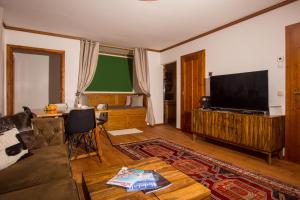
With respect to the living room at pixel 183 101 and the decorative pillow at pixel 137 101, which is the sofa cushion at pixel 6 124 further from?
the decorative pillow at pixel 137 101

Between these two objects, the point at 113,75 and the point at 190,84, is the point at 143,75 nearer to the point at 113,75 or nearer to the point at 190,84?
the point at 113,75

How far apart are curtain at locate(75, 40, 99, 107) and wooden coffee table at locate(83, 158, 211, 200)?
3.66m

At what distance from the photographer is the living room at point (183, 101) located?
1699mm

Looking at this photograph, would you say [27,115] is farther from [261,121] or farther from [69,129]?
[261,121]

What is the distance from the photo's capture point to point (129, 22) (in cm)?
370

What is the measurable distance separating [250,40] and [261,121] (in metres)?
1.60

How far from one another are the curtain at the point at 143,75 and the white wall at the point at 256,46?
2.00m

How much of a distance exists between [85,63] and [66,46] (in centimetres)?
62

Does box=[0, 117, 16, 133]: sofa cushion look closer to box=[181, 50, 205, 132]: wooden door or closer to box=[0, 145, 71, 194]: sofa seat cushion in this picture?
box=[0, 145, 71, 194]: sofa seat cushion

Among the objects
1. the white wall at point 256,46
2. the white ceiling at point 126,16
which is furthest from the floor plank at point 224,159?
the white ceiling at point 126,16

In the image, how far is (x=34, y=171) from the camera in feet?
5.12

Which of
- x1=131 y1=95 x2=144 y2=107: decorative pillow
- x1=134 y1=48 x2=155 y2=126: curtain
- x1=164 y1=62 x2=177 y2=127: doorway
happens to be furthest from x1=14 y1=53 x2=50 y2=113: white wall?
x1=164 y1=62 x2=177 y2=127: doorway

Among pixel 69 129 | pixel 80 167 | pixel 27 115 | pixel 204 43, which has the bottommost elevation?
pixel 80 167

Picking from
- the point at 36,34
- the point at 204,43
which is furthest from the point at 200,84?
the point at 36,34
